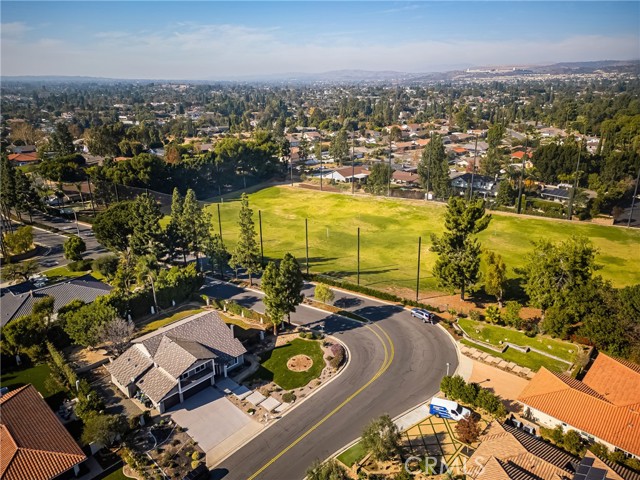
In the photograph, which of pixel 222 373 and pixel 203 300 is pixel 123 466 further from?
pixel 203 300

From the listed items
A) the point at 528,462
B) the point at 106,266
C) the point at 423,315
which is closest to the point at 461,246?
the point at 423,315

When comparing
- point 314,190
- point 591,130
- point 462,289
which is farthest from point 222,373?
point 591,130

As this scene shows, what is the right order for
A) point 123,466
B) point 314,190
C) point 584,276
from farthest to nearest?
point 314,190, point 584,276, point 123,466

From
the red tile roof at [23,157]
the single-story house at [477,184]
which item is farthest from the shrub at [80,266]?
the red tile roof at [23,157]

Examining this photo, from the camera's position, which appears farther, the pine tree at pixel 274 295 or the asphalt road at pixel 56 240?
the asphalt road at pixel 56 240

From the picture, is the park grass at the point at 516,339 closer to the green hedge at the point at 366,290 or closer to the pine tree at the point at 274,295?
the green hedge at the point at 366,290

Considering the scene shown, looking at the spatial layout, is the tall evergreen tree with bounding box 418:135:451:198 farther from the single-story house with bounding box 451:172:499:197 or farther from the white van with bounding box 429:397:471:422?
the white van with bounding box 429:397:471:422

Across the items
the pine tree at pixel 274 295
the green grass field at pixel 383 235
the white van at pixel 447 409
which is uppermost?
the pine tree at pixel 274 295
